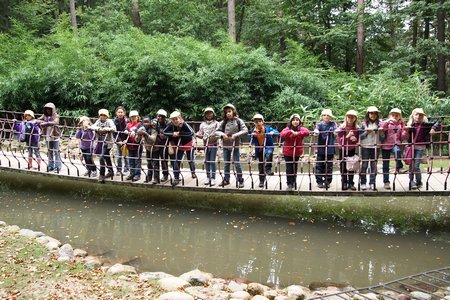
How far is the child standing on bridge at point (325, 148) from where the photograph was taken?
675cm

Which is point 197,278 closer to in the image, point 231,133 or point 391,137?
point 231,133

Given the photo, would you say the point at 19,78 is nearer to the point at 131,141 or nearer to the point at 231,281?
the point at 131,141

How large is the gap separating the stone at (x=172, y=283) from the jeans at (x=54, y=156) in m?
4.64

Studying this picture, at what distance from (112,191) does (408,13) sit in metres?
12.0

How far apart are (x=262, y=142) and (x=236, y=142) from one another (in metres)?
0.46

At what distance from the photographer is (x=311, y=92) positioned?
45.8ft

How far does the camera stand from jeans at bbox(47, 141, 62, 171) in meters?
8.55

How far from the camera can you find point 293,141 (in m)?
6.92

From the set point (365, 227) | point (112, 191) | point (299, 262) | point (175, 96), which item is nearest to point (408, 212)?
point (365, 227)

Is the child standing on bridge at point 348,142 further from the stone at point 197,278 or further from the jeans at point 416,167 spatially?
the stone at point 197,278

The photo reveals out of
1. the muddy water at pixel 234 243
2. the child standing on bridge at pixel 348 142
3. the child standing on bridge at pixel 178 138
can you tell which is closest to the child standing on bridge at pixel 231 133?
the child standing on bridge at pixel 178 138

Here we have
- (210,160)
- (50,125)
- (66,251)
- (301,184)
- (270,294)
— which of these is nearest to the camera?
(270,294)

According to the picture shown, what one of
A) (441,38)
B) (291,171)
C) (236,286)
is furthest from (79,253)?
(441,38)

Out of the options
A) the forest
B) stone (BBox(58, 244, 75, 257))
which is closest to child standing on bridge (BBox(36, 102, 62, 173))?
stone (BBox(58, 244, 75, 257))
